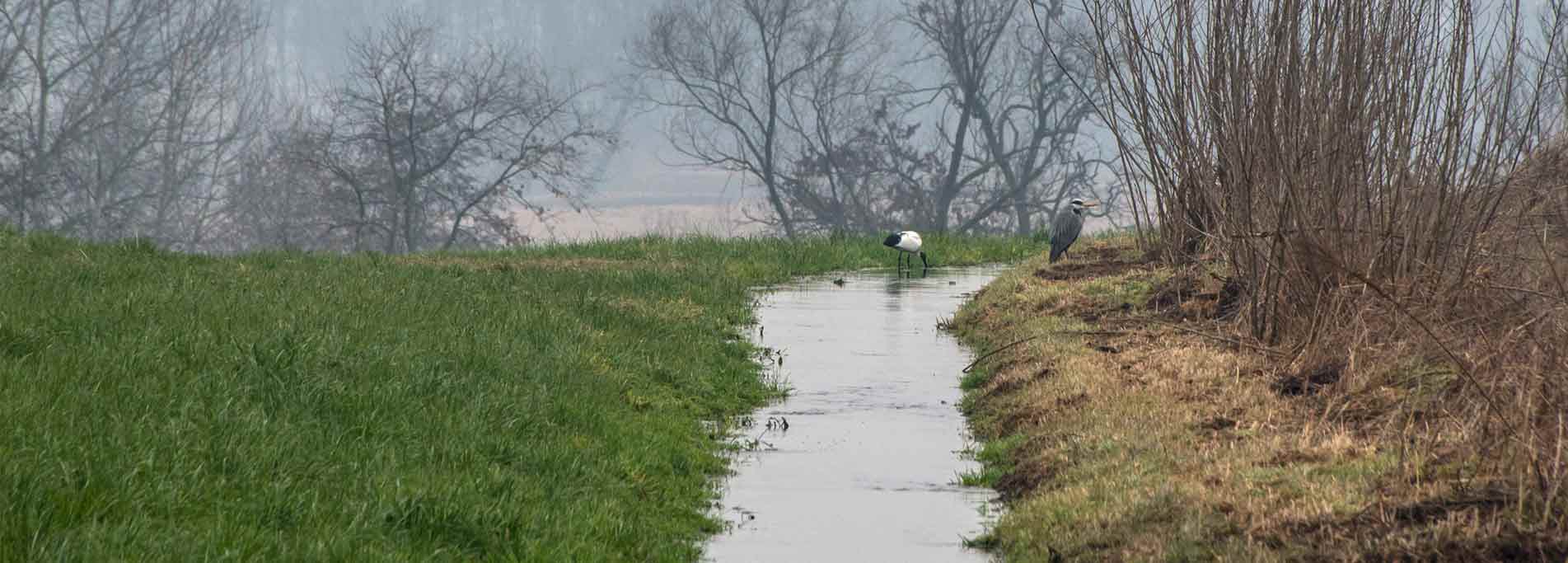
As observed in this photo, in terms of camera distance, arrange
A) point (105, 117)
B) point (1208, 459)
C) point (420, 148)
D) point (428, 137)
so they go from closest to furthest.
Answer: point (1208, 459) < point (420, 148) < point (428, 137) < point (105, 117)

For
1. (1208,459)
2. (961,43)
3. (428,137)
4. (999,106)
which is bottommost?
(1208,459)

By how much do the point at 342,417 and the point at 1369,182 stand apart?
286 inches

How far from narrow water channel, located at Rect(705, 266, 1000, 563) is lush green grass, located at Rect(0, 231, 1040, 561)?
1.03 ft

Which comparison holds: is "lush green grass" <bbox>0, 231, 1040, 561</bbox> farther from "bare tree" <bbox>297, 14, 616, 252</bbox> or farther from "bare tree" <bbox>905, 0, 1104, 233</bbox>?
"bare tree" <bbox>905, 0, 1104, 233</bbox>

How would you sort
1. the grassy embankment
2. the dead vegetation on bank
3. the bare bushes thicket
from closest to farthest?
the grassy embankment → the dead vegetation on bank → the bare bushes thicket

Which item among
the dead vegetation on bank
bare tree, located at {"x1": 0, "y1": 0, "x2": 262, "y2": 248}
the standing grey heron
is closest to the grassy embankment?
the dead vegetation on bank

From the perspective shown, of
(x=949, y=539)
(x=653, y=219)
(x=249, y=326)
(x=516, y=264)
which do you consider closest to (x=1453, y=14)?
(x=949, y=539)

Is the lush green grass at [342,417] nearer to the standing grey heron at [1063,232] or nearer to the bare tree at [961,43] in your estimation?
the standing grey heron at [1063,232]

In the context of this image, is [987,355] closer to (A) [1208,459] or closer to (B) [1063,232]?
(A) [1208,459]

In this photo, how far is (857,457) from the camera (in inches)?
384

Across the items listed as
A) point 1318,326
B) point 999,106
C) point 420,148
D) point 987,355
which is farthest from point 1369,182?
point 999,106

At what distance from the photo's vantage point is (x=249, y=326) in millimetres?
10812

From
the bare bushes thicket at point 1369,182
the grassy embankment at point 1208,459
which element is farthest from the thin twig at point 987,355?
the bare bushes thicket at point 1369,182

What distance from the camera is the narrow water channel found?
7.70 metres
